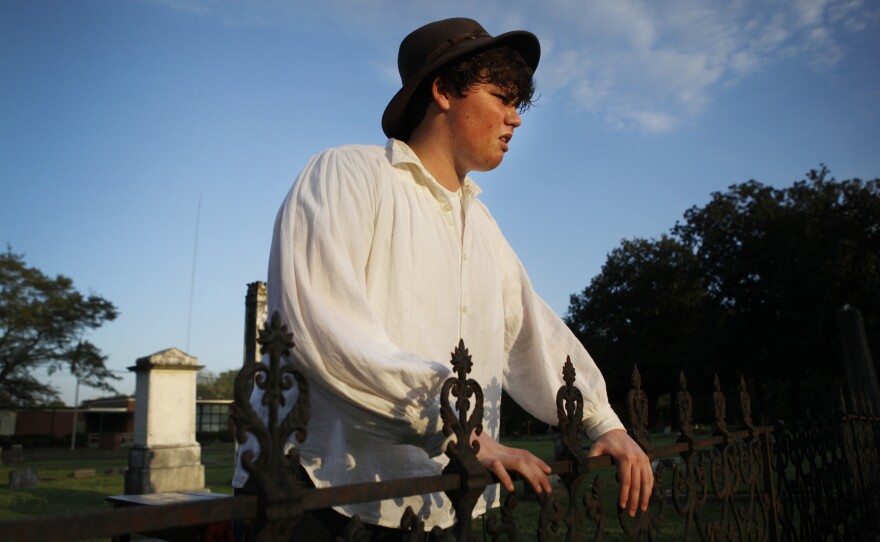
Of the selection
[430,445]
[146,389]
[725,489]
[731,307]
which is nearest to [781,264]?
[731,307]

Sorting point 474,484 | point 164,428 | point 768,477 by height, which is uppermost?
point 164,428

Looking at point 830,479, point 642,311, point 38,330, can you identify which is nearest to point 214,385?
point 38,330

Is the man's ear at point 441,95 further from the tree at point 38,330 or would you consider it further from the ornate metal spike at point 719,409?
the tree at point 38,330

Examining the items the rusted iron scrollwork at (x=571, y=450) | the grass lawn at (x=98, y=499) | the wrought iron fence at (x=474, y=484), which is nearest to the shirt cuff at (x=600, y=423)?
the wrought iron fence at (x=474, y=484)

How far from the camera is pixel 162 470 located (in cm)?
1080

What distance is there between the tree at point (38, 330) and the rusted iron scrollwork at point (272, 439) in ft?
135

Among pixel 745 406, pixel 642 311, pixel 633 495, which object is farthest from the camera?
pixel 642 311

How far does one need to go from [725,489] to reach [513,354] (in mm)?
1240

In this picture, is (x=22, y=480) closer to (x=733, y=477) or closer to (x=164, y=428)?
(x=164, y=428)

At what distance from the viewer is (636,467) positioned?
1.85m

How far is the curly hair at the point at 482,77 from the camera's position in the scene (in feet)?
6.32

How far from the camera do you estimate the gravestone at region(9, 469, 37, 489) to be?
1409 centimetres

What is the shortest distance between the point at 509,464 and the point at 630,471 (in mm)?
624

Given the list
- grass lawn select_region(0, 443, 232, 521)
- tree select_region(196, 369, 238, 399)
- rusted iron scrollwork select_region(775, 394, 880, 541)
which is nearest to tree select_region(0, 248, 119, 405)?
grass lawn select_region(0, 443, 232, 521)
